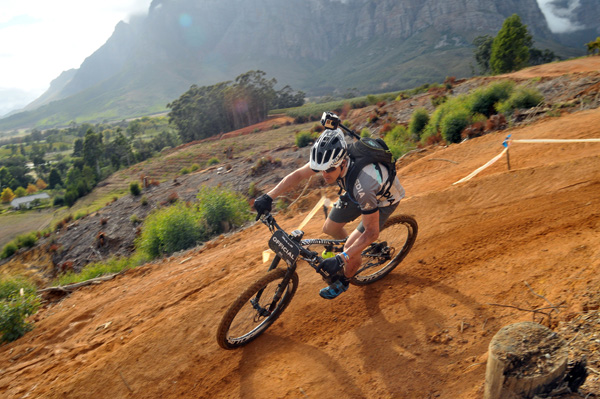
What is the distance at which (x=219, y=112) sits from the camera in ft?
267

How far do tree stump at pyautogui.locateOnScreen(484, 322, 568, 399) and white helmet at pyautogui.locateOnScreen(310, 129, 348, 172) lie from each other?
235 cm

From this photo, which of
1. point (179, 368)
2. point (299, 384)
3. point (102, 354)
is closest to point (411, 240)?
point (299, 384)

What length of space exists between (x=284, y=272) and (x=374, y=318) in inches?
56.9

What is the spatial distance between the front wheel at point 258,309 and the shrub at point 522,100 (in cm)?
1466

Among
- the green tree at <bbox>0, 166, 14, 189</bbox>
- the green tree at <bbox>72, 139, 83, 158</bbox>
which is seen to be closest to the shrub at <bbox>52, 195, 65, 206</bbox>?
the green tree at <bbox>72, 139, 83, 158</bbox>

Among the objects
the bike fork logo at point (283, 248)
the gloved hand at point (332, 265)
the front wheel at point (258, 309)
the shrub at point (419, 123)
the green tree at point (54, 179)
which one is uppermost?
the green tree at point (54, 179)

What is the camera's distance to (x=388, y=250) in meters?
5.54

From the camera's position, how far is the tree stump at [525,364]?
7.89 feet

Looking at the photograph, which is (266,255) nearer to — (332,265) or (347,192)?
(332,265)

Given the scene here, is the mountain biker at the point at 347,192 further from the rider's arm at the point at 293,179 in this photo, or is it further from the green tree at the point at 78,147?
the green tree at the point at 78,147

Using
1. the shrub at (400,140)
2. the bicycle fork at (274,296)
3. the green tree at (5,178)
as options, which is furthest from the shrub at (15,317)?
the green tree at (5,178)

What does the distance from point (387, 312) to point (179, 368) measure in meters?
2.95

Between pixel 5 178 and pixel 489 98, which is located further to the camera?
pixel 5 178

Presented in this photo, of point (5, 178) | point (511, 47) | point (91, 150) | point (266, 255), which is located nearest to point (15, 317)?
point (266, 255)
